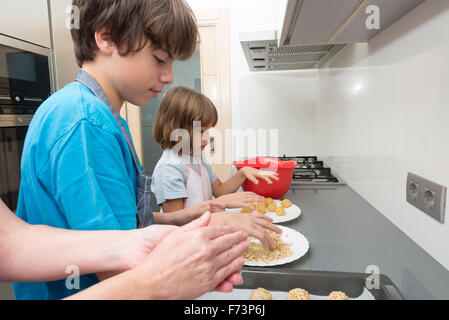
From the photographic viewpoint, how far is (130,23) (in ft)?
1.70

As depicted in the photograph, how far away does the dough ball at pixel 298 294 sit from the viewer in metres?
0.51

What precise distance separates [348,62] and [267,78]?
0.73m

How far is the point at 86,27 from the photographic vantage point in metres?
0.54

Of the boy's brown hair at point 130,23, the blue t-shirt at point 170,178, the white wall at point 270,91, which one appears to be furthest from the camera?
the white wall at point 270,91

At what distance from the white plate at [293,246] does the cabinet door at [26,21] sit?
1318mm

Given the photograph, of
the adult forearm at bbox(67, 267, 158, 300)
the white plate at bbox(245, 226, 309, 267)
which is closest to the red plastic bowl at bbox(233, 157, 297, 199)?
the white plate at bbox(245, 226, 309, 267)

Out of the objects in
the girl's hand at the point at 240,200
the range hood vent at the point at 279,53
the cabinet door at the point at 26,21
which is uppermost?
the cabinet door at the point at 26,21

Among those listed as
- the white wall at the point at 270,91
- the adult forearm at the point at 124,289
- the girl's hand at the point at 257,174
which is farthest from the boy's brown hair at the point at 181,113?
the white wall at the point at 270,91

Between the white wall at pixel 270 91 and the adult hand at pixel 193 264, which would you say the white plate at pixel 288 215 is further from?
the white wall at pixel 270 91

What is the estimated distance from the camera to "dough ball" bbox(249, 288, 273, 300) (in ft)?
1.69

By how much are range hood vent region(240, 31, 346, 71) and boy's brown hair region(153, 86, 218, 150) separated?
317 mm

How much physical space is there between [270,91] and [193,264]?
171cm

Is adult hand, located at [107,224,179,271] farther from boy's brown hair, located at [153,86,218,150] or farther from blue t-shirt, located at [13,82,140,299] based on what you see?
boy's brown hair, located at [153,86,218,150]
